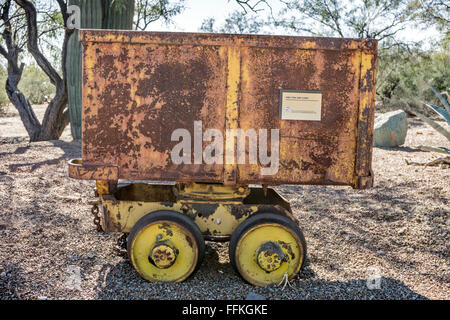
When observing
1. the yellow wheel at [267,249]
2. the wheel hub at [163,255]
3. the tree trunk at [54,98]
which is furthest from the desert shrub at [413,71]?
the wheel hub at [163,255]

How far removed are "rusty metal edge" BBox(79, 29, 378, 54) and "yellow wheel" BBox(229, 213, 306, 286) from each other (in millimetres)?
1257

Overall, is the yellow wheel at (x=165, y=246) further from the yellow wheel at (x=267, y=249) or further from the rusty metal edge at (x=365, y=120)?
the rusty metal edge at (x=365, y=120)

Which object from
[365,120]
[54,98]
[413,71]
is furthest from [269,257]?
[413,71]

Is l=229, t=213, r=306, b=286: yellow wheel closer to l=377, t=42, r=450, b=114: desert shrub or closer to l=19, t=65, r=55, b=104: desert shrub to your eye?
l=377, t=42, r=450, b=114: desert shrub

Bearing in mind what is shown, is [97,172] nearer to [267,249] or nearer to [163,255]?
[163,255]

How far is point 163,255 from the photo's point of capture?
320cm

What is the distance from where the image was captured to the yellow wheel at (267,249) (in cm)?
323

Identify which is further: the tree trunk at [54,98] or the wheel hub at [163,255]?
the tree trunk at [54,98]

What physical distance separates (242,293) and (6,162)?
550 cm

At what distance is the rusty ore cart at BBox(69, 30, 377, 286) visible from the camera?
126 inches

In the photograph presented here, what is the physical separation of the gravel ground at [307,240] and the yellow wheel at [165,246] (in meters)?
0.11

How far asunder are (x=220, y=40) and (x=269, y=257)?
5.28ft

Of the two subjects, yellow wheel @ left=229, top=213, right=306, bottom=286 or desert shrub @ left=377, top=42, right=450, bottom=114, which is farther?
desert shrub @ left=377, top=42, right=450, bottom=114

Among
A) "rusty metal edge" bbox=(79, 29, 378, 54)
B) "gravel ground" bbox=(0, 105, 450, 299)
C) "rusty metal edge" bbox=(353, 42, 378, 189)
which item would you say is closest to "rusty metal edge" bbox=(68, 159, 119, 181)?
"gravel ground" bbox=(0, 105, 450, 299)
